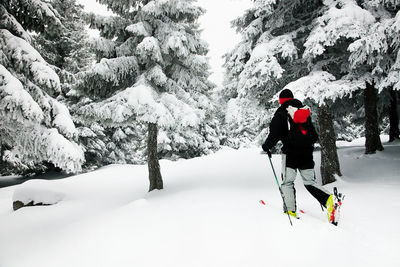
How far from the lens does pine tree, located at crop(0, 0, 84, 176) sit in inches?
223

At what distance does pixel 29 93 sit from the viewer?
21.3 ft

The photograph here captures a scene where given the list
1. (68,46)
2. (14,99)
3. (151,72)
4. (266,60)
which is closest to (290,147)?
(266,60)

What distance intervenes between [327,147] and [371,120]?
12.7 feet

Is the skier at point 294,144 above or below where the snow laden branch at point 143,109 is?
below

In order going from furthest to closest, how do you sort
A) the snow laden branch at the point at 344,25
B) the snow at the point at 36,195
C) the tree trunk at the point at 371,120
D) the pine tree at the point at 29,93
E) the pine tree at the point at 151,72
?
the tree trunk at the point at 371,120 → the snow at the point at 36,195 → the pine tree at the point at 151,72 → the snow laden branch at the point at 344,25 → the pine tree at the point at 29,93

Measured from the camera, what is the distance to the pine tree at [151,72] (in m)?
8.33

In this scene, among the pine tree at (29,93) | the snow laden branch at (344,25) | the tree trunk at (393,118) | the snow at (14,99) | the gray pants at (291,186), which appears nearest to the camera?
the gray pants at (291,186)

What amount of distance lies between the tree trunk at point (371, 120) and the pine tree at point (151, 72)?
598 centimetres

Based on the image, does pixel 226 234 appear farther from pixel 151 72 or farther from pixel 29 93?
pixel 151 72

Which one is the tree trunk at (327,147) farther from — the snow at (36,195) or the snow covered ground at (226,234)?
the snow at (36,195)

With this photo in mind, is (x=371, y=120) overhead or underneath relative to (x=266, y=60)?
underneath

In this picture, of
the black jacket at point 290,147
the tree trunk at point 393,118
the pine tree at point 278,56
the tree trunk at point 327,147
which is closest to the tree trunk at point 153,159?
the pine tree at point 278,56

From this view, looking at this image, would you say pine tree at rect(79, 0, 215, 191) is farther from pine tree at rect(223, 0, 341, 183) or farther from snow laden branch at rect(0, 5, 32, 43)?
snow laden branch at rect(0, 5, 32, 43)

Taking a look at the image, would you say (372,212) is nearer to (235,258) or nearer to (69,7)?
(235,258)
